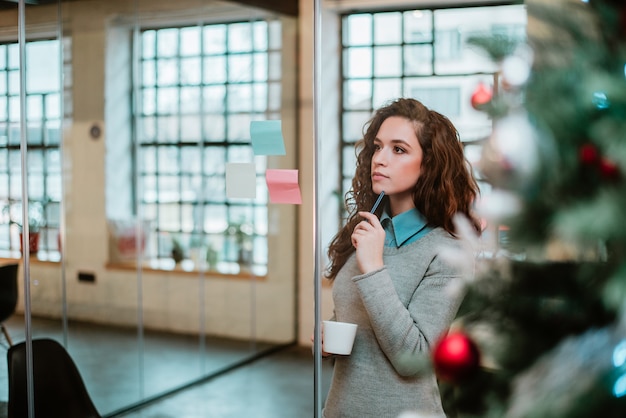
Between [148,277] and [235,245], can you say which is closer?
[235,245]

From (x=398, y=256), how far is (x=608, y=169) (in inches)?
56.1

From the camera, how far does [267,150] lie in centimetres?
308

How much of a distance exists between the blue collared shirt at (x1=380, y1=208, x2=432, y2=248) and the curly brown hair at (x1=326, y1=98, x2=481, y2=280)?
27 mm

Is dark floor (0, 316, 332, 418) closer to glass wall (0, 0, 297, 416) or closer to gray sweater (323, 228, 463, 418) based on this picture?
glass wall (0, 0, 297, 416)

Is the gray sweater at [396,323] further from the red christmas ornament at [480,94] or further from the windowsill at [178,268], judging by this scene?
the windowsill at [178,268]

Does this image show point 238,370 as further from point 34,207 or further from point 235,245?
point 34,207

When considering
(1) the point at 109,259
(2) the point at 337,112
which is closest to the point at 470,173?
(2) the point at 337,112

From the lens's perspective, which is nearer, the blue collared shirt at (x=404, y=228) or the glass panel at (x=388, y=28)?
the blue collared shirt at (x=404, y=228)

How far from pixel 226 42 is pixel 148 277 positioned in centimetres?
163

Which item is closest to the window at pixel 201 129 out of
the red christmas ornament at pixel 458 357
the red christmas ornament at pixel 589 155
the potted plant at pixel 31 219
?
the potted plant at pixel 31 219

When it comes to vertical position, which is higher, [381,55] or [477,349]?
[381,55]

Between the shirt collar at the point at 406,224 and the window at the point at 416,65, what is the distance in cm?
26

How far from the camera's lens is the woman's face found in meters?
2.43

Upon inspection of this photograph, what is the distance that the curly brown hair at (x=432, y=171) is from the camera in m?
2.28
